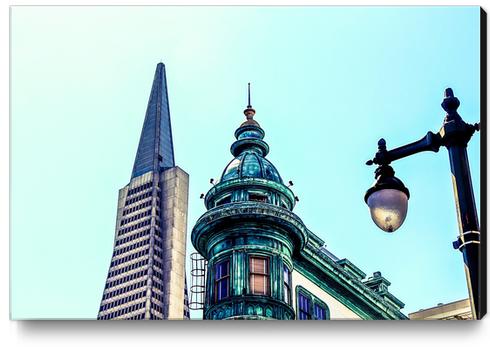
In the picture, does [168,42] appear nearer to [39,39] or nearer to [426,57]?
[39,39]

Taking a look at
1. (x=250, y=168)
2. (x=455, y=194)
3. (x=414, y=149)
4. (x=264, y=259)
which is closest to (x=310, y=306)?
(x=264, y=259)

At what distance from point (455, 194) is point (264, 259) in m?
9.20

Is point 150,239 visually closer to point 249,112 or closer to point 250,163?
point 250,163

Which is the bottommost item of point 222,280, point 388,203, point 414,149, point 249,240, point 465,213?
point 465,213

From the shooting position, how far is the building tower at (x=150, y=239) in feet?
333

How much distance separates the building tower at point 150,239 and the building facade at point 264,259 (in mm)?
80091

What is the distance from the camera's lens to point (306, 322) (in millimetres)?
10766

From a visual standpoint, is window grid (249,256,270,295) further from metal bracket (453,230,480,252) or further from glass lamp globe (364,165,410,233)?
metal bracket (453,230,480,252)

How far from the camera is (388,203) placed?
267 inches

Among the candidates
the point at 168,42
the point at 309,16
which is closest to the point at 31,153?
the point at 168,42

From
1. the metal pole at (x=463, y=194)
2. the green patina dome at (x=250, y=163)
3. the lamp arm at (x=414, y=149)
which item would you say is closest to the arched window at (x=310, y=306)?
the green patina dome at (x=250, y=163)

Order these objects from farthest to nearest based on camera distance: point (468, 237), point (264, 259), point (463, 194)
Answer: point (264, 259) → point (463, 194) → point (468, 237)

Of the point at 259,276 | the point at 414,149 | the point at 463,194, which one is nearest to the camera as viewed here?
the point at 463,194
